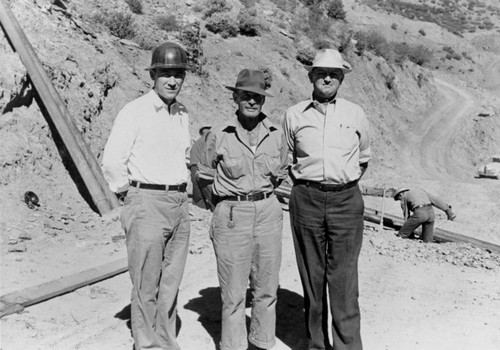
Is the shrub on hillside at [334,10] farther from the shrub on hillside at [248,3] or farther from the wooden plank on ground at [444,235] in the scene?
the wooden plank on ground at [444,235]

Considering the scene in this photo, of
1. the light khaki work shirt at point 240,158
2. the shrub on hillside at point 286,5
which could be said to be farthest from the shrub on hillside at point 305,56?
the light khaki work shirt at point 240,158

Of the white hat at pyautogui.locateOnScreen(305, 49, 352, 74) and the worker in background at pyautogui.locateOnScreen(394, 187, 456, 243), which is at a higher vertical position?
the white hat at pyautogui.locateOnScreen(305, 49, 352, 74)

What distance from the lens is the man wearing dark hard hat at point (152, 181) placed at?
12.4 ft

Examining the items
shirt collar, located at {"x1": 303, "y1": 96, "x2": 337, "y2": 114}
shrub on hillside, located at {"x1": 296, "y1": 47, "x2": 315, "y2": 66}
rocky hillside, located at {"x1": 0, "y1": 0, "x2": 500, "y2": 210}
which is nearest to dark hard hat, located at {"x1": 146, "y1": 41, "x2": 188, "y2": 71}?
shirt collar, located at {"x1": 303, "y1": 96, "x2": 337, "y2": 114}

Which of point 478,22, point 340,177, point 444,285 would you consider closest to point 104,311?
point 340,177

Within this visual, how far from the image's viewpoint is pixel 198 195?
13.7ft

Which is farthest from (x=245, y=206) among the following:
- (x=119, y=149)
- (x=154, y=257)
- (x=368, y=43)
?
(x=368, y=43)

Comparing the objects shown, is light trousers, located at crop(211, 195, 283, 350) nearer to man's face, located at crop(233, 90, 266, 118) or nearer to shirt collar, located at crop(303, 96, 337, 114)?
man's face, located at crop(233, 90, 266, 118)

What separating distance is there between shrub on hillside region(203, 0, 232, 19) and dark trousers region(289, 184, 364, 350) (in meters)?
16.5

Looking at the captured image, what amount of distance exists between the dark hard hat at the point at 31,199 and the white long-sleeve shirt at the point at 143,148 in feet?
14.6

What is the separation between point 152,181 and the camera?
12.5 feet

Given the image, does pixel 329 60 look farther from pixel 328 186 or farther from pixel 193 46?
pixel 193 46

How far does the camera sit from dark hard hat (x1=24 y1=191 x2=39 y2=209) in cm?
774

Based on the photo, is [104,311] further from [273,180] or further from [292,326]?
[273,180]
